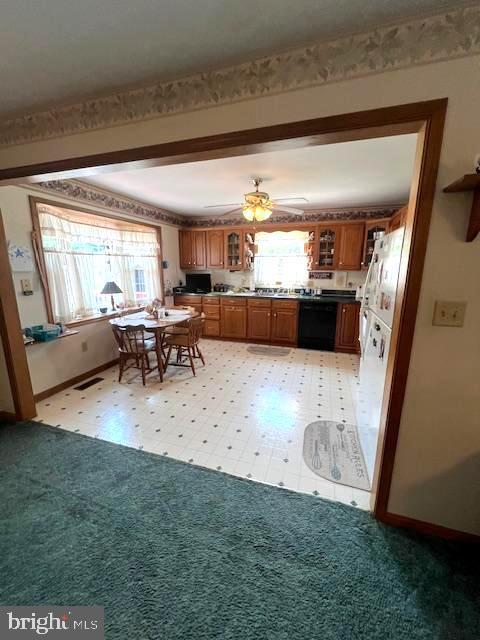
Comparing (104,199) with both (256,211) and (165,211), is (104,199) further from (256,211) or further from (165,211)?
(256,211)

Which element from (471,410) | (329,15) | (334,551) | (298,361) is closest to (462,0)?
(329,15)

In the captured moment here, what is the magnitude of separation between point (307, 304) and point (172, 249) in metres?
2.85

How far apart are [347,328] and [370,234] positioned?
5.27 feet

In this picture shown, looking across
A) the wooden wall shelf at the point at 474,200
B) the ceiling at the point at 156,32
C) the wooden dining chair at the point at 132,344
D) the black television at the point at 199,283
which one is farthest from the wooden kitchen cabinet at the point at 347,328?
the ceiling at the point at 156,32

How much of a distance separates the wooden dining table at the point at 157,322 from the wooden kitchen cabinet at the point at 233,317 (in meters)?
1.11

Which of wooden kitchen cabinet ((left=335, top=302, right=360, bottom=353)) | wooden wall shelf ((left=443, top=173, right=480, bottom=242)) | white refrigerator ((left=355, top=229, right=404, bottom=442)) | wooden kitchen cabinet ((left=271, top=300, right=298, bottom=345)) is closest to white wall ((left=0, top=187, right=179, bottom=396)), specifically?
wooden kitchen cabinet ((left=271, top=300, right=298, bottom=345))

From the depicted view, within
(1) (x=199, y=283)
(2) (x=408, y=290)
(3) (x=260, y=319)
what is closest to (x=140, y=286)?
(1) (x=199, y=283)

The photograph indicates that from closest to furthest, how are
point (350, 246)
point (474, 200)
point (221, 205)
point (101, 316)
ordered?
point (474, 200)
point (101, 316)
point (221, 205)
point (350, 246)

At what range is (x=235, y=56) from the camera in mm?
1218

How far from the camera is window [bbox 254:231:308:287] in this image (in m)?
4.98

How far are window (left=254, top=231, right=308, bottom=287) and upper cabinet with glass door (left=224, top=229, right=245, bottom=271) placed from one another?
13.5 inches

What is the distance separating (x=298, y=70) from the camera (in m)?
1.19

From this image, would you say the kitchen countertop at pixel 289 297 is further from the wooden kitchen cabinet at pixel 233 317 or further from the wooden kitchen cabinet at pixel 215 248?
the wooden kitchen cabinet at pixel 215 248

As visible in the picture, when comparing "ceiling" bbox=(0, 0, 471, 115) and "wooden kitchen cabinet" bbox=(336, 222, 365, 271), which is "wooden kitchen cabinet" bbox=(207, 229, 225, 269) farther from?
"ceiling" bbox=(0, 0, 471, 115)
